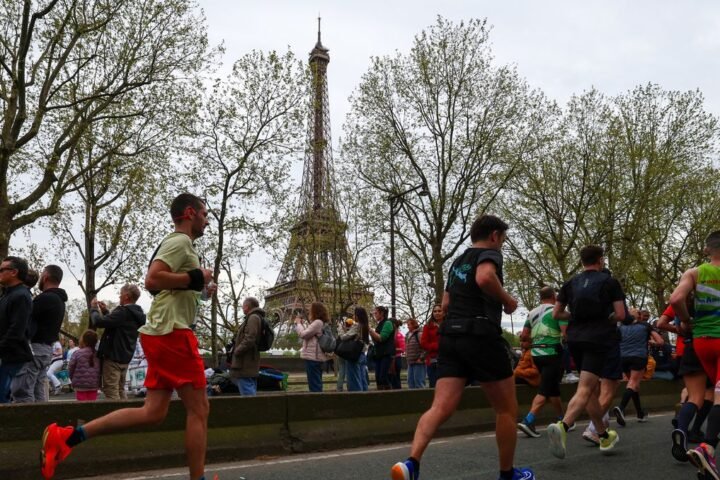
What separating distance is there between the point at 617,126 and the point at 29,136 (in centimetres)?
2587

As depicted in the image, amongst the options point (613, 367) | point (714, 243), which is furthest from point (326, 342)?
point (714, 243)

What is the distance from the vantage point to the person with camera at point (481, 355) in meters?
4.64

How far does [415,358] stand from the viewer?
14312 mm

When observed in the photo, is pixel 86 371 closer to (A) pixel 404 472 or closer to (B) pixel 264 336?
(B) pixel 264 336

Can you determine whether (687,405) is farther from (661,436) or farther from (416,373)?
(416,373)

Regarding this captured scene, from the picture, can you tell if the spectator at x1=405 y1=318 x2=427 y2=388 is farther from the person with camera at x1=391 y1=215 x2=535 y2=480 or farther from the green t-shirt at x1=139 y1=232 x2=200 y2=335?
the green t-shirt at x1=139 y1=232 x2=200 y2=335

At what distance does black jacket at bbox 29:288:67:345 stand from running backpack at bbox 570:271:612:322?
A: 5.33 m

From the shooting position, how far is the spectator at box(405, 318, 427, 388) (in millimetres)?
14252

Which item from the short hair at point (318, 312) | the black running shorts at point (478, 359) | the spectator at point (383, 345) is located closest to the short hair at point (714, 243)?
the black running shorts at point (478, 359)

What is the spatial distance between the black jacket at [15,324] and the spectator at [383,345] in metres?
7.45

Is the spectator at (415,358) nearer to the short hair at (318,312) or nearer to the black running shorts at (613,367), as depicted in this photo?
the short hair at (318,312)

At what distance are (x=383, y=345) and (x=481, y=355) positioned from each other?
8.95 meters

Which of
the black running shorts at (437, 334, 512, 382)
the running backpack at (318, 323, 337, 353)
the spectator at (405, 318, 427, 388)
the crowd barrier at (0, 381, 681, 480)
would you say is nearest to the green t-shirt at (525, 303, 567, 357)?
the crowd barrier at (0, 381, 681, 480)

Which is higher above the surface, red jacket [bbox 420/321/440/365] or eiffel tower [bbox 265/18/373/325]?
eiffel tower [bbox 265/18/373/325]
